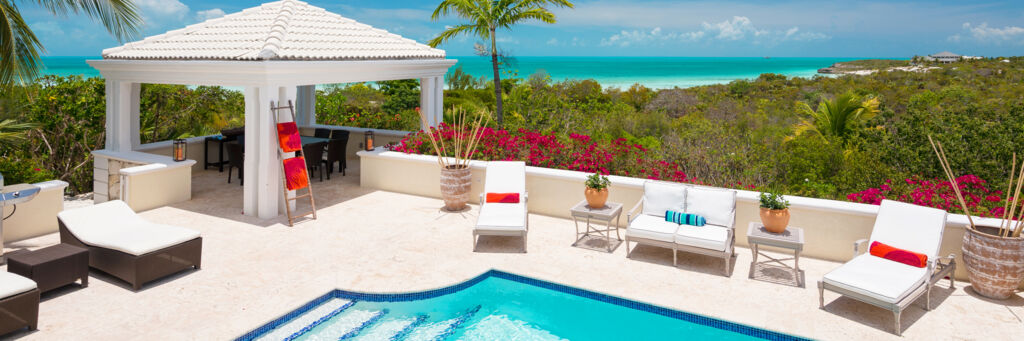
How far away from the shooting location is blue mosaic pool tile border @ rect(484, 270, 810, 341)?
5.36 meters

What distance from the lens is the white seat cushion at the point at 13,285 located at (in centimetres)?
466

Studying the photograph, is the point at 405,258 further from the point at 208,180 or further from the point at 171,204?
the point at 208,180

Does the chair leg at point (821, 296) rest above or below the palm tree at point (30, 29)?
below

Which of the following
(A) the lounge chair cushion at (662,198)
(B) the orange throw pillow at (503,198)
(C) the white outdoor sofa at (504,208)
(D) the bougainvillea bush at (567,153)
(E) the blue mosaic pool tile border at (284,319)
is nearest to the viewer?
(E) the blue mosaic pool tile border at (284,319)

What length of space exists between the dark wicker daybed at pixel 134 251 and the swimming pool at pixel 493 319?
5.28ft

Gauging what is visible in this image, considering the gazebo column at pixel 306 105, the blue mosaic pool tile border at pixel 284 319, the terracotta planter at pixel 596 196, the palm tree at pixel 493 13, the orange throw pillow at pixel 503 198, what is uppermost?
the palm tree at pixel 493 13

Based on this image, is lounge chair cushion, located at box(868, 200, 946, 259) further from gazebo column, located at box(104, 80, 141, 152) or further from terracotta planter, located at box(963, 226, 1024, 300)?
gazebo column, located at box(104, 80, 141, 152)

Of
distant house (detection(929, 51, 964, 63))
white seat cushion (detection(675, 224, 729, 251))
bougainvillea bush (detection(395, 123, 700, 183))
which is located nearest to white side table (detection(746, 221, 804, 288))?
white seat cushion (detection(675, 224, 729, 251))

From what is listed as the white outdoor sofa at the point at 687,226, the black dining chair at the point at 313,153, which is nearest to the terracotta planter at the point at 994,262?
the white outdoor sofa at the point at 687,226

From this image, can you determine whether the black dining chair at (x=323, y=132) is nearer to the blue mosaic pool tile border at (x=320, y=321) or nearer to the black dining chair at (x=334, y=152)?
the black dining chair at (x=334, y=152)

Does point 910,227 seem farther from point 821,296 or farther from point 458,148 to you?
point 458,148

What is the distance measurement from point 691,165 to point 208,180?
877 centimetres

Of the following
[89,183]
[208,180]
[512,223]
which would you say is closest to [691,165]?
[512,223]

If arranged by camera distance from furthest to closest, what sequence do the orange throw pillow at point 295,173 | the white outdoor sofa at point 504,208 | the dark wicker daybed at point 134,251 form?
1. the orange throw pillow at point 295,173
2. the white outdoor sofa at point 504,208
3. the dark wicker daybed at point 134,251
